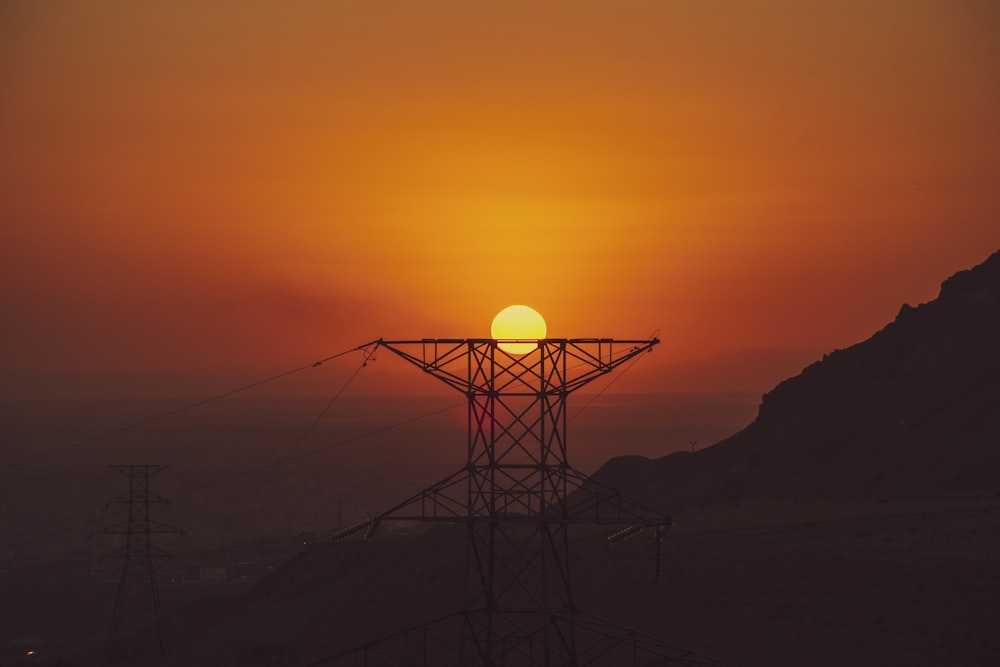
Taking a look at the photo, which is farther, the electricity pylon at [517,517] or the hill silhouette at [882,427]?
the hill silhouette at [882,427]

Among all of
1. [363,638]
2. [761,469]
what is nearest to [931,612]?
[363,638]

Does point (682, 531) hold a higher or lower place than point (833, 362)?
lower

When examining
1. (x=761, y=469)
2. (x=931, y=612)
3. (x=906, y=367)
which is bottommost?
(x=931, y=612)

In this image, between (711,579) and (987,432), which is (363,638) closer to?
(711,579)

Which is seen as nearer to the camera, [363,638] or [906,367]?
[363,638]

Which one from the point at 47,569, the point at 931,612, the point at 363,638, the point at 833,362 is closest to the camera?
the point at 931,612

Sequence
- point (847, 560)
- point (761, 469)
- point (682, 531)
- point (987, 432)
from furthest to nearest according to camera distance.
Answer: point (761, 469)
point (987, 432)
point (682, 531)
point (847, 560)

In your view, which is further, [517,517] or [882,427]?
[882,427]

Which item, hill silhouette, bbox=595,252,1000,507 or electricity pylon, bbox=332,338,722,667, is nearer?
electricity pylon, bbox=332,338,722,667
